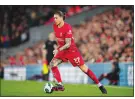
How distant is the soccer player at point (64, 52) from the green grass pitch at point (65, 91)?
0.13m

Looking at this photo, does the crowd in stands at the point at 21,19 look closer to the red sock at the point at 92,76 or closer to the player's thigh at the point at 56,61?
the player's thigh at the point at 56,61

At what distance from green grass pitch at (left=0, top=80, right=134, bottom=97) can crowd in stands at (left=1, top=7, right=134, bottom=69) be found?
0.60m

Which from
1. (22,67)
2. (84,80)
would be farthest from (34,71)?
(84,80)

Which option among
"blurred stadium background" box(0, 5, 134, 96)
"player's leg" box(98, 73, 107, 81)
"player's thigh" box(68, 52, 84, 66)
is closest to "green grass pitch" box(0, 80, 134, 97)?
"blurred stadium background" box(0, 5, 134, 96)

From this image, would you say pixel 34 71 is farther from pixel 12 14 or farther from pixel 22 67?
pixel 12 14

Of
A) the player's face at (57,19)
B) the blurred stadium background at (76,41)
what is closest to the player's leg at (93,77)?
the blurred stadium background at (76,41)

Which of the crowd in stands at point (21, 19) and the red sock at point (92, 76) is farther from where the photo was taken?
the crowd in stands at point (21, 19)

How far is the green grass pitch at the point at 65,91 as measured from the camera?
9.74m

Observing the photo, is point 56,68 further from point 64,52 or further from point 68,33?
point 68,33

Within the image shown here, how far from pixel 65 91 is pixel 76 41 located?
1.22m

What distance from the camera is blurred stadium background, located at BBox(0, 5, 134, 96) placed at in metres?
10.2

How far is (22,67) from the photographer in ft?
34.9

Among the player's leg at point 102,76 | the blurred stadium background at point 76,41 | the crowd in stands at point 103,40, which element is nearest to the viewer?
the player's leg at point 102,76

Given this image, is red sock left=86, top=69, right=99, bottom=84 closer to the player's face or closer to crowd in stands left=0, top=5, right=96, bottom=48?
the player's face
